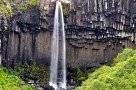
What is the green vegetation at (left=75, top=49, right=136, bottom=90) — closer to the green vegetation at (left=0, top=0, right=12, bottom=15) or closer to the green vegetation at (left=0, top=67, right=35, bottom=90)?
the green vegetation at (left=0, top=67, right=35, bottom=90)

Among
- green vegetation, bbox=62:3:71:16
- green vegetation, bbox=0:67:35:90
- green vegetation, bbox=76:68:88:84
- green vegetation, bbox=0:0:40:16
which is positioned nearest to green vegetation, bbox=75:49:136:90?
green vegetation, bbox=0:67:35:90

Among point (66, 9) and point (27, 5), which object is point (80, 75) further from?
point (27, 5)

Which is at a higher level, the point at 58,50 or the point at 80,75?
the point at 58,50

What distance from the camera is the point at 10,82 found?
38250 mm

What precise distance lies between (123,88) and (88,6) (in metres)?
20.1

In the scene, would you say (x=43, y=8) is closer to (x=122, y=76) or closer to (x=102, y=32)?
(x=102, y=32)

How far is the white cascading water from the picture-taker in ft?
143

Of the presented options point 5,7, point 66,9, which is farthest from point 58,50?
point 5,7

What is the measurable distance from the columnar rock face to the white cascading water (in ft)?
1.32

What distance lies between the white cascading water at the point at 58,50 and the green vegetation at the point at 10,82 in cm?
400

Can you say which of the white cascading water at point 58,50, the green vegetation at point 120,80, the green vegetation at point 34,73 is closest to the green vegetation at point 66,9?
the white cascading water at point 58,50

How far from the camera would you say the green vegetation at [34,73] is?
42.3 metres

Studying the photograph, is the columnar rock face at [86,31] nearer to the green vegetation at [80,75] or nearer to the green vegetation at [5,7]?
the green vegetation at [80,75]

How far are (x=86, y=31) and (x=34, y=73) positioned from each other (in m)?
5.33
